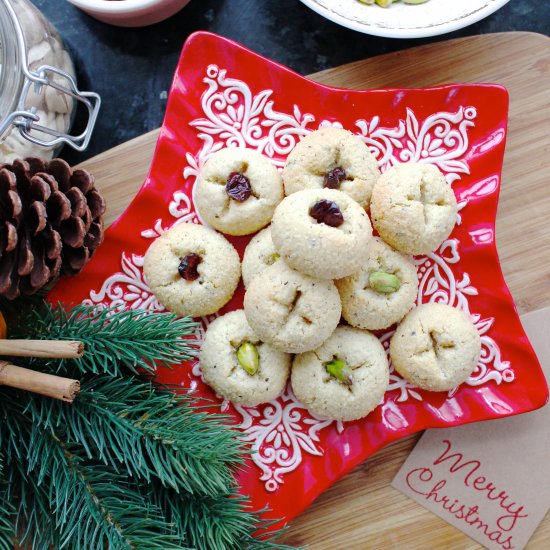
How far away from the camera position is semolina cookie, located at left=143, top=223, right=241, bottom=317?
1.06 m

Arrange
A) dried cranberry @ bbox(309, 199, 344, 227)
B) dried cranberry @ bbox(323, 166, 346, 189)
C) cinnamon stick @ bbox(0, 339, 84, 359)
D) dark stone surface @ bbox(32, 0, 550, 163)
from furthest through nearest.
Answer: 1. dark stone surface @ bbox(32, 0, 550, 163)
2. dried cranberry @ bbox(323, 166, 346, 189)
3. dried cranberry @ bbox(309, 199, 344, 227)
4. cinnamon stick @ bbox(0, 339, 84, 359)

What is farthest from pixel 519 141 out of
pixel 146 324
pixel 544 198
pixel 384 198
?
pixel 146 324

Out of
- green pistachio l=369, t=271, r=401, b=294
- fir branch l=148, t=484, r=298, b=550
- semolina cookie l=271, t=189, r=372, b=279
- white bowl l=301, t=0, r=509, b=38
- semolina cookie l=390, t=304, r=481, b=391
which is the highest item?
white bowl l=301, t=0, r=509, b=38

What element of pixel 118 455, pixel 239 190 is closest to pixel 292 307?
pixel 239 190

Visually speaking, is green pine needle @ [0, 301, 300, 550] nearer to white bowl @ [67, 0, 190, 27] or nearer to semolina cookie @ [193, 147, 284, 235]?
semolina cookie @ [193, 147, 284, 235]

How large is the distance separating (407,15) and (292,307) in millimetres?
506

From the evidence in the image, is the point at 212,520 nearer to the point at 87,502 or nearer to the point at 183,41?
the point at 87,502

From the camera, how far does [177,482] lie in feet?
3.18

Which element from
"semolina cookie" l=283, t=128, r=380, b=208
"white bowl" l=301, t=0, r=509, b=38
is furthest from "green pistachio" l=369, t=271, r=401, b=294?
"white bowl" l=301, t=0, r=509, b=38

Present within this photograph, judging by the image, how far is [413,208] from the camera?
1013mm

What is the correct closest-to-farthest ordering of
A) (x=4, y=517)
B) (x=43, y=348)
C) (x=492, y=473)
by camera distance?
1. (x=43, y=348)
2. (x=4, y=517)
3. (x=492, y=473)

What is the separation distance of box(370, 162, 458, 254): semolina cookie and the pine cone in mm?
429

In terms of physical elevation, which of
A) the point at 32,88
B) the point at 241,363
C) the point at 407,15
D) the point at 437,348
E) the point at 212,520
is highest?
the point at 407,15

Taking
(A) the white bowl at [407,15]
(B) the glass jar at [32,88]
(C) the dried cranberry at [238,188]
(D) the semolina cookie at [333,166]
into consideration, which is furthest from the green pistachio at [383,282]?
(B) the glass jar at [32,88]
